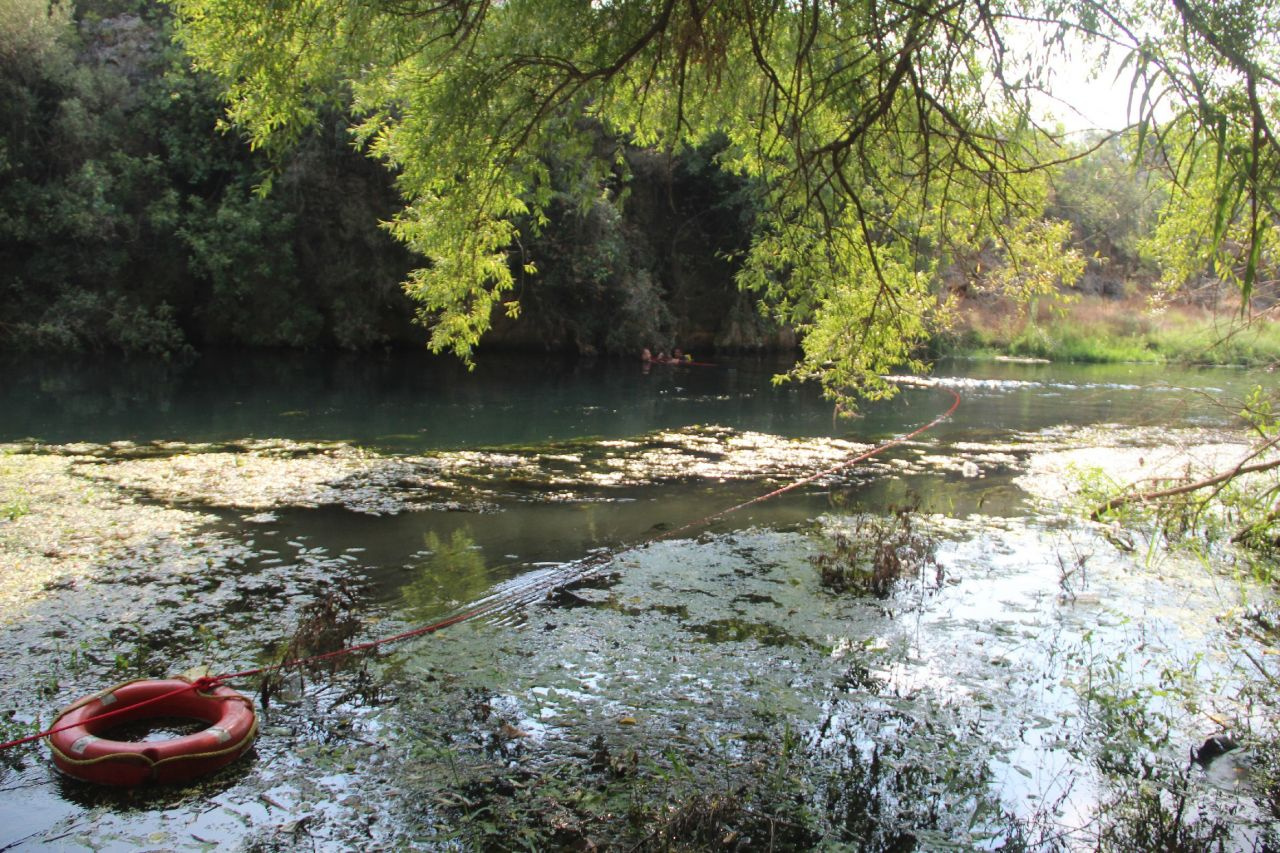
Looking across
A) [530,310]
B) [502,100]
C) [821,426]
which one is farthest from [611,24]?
[530,310]

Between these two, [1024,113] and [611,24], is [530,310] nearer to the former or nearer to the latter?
[611,24]

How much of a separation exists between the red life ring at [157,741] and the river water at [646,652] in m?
0.08

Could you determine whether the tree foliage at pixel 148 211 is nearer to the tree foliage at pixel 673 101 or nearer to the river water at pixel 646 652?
the river water at pixel 646 652

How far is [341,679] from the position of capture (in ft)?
15.5

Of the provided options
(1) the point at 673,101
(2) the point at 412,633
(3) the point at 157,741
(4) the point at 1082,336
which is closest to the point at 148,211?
(1) the point at 673,101

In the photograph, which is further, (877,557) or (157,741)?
(877,557)

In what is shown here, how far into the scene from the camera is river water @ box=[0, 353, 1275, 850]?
11.9ft

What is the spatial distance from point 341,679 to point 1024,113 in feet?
14.9

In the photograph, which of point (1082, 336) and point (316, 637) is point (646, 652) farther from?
point (1082, 336)

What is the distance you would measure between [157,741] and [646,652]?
7.82ft

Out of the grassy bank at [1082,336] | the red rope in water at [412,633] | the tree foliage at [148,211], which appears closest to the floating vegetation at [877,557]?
the red rope in water at [412,633]

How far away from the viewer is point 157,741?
416 centimetres

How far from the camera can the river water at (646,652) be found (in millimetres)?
3631

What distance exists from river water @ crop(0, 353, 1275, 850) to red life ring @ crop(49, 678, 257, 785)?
0.08 meters
